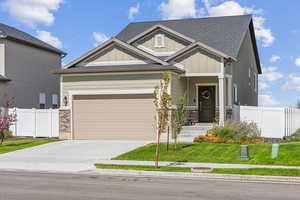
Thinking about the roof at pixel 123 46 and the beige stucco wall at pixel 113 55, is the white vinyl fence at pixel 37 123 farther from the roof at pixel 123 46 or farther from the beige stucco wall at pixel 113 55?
the beige stucco wall at pixel 113 55

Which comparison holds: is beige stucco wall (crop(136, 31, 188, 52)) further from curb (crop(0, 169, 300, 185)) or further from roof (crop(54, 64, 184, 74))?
curb (crop(0, 169, 300, 185))

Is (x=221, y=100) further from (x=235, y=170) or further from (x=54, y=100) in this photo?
(x=54, y=100)

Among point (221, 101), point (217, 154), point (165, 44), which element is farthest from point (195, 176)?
point (165, 44)

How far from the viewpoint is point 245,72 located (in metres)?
30.4

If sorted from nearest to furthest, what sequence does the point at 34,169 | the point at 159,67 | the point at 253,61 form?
1. the point at 34,169
2. the point at 159,67
3. the point at 253,61

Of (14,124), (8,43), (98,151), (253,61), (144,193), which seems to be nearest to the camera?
(144,193)

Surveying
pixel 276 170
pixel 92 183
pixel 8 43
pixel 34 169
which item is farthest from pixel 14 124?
pixel 276 170

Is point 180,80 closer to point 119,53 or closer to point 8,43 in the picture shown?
point 119,53

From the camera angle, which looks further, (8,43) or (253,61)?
(253,61)

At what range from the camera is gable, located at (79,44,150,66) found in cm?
2353

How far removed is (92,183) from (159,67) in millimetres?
11131

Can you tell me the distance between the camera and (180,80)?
2419 centimetres

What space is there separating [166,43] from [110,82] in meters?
5.13

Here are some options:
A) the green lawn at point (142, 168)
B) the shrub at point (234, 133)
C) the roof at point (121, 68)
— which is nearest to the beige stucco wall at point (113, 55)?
the roof at point (121, 68)
